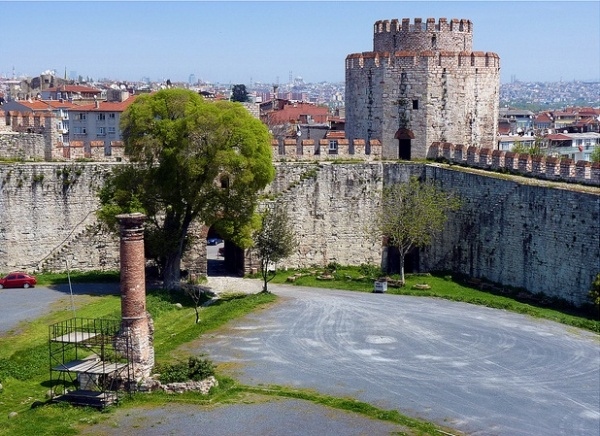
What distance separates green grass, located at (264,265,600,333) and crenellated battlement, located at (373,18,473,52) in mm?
8753

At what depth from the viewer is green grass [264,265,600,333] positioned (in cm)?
2606

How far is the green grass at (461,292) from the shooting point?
26.1 metres

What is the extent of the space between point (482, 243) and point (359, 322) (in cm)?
705

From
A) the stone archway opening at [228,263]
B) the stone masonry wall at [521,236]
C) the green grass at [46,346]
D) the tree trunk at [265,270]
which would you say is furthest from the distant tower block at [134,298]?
the stone masonry wall at [521,236]

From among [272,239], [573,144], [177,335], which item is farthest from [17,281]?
[573,144]

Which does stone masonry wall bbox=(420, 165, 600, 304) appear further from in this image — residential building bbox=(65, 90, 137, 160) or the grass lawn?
residential building bbox=(65, 90, 137, 160)

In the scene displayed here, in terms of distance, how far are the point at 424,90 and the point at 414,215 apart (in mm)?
5618

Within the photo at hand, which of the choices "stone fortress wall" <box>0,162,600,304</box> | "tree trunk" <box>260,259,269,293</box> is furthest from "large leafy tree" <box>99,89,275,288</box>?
"stone fortress wall" <box>0,162,600,304</box>

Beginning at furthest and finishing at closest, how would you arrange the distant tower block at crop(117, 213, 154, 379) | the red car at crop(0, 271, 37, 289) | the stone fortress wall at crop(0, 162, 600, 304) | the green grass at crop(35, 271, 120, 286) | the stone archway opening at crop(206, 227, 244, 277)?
the stone archway opening at crop(206, 227, 244, 277) < the green grass at crop(35, 271, 120, 286) < the red car at crop(0, 271, 37, 289) < the stone fortress wall at crop(0, 162, 600, 304) < the distant tower block at crop(117, 213, 154, 379)

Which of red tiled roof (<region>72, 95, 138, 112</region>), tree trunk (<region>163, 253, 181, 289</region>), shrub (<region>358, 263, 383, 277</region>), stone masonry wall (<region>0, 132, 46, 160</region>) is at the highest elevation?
red tiled roof (<region>72, 95, 138, 112</region>)

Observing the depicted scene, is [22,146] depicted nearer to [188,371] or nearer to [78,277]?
[78,277]

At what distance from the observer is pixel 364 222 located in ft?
112

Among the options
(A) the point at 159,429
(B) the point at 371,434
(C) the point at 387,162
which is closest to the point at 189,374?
(A) the point at 159,429

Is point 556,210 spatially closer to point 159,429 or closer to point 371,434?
point 371,434
